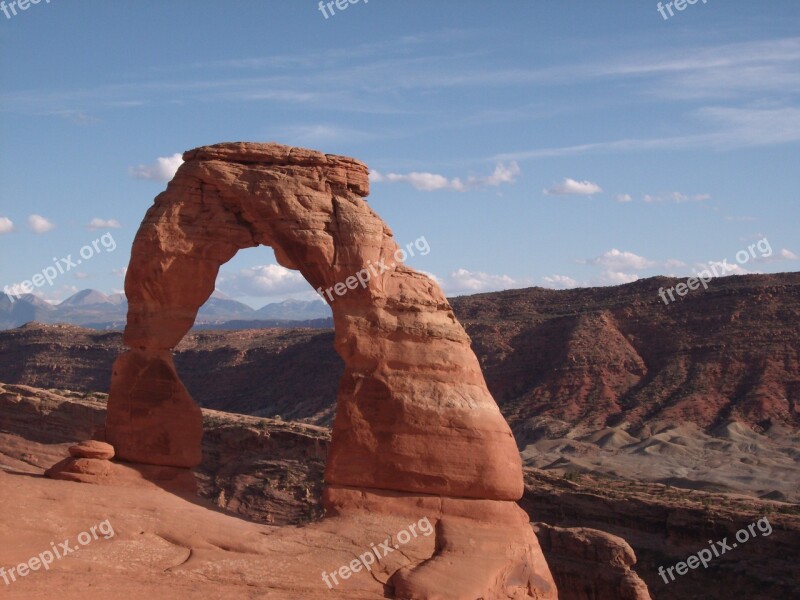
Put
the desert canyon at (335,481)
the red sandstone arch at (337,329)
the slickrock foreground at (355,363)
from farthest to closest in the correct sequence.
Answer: the red sandstone arch at (337,329), the slickrock foreground at (355,363), the desert canyon at (335,481)

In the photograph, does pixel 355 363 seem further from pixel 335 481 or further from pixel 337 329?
pixel 335 481

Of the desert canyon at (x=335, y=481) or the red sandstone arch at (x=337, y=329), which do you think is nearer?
the desert canyon at (x=335, y=481)

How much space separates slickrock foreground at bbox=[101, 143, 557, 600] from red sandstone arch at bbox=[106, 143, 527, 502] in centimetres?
3

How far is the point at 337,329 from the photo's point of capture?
20578 mm

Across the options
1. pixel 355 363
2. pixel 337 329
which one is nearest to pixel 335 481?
pixel 355 363

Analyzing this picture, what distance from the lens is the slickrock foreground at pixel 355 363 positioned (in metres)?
19.5

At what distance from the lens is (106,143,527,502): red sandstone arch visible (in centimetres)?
1977

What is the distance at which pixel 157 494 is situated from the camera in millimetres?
19281

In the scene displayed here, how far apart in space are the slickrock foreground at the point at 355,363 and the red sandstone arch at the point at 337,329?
0.03 metres

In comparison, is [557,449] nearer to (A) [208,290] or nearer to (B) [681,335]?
(B) [681,335]

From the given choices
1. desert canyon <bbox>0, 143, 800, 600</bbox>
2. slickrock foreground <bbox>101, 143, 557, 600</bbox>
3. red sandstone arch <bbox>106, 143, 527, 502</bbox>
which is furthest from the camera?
red sandstone arch <bbox>106, 143, 527, 502</bbox>

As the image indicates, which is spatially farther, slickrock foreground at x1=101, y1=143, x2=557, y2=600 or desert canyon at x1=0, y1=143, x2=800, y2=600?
slickrock foreground at x1=101, y1=143, x2=557, y2=600

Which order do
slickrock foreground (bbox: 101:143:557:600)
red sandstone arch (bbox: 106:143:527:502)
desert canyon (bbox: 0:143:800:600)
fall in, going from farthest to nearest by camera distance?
red sandstone arch (bbox: 106:143:527:502) < slickrock foreground (bbox: 101:143:557:600) < desert canyon (bbox: 0:143:800:600)

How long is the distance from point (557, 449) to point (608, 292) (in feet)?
91.3
